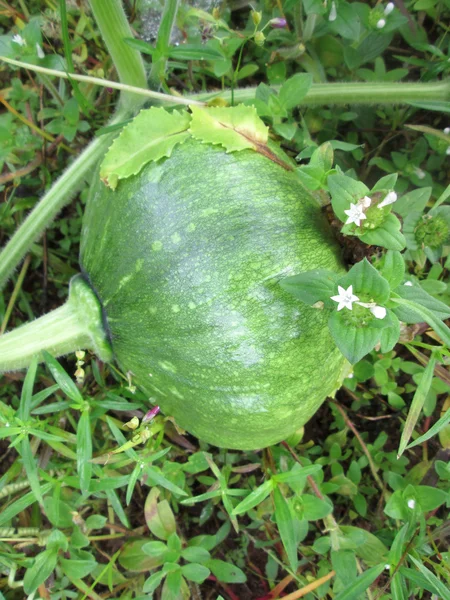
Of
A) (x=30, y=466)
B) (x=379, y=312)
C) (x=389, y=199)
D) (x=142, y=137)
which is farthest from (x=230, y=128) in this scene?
(x=30, y=466)

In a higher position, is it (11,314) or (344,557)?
(11,314)

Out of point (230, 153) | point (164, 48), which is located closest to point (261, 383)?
point (230, 153)

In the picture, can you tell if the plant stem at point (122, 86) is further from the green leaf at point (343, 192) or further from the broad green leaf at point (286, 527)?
the broad green leaf at point (286, 527)

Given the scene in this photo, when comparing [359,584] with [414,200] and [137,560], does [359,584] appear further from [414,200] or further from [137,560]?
[414,200]

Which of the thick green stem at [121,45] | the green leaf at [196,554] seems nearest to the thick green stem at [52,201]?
the thick green stem at [121,45]

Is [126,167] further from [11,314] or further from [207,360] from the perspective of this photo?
[11,314]

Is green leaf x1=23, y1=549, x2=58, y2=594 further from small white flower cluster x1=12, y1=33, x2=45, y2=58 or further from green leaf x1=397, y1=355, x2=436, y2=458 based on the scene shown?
small white flower cluster x1=12, y1=33, x2=45, y2=58
